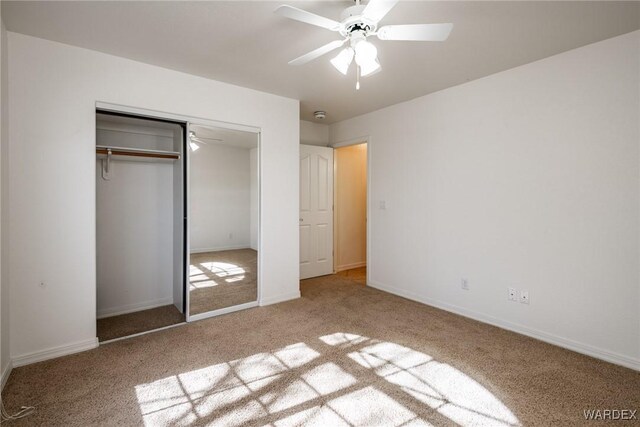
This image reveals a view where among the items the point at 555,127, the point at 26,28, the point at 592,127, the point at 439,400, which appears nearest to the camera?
the point at 439,400

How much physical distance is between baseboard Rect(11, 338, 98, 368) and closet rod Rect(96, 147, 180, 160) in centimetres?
167

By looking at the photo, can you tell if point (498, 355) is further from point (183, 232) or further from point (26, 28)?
point (26, 28)

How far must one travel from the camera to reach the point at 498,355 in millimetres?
2539

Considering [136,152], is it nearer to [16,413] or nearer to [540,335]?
[16,413]

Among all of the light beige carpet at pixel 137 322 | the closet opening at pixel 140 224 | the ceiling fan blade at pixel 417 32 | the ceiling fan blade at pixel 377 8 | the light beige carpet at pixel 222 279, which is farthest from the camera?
the light beige carpet at pixel 222 279

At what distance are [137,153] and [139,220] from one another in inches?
30.6

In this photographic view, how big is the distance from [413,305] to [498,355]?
4.05 feet

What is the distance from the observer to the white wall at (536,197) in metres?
2.40

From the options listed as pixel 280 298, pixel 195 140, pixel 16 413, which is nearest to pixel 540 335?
pixel 280 298

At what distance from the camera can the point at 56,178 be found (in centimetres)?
248

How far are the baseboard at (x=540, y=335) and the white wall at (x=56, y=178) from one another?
11.2ft

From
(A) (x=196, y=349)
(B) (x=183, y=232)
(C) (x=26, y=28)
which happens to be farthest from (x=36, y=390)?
(C) (x=26, y=28)

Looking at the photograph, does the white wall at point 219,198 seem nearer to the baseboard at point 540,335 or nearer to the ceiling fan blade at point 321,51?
the ceiling fan blade at point 321,51

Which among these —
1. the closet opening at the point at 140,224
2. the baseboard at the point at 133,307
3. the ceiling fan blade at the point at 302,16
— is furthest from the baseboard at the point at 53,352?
the ceiling fan blade at the point at 302,16
